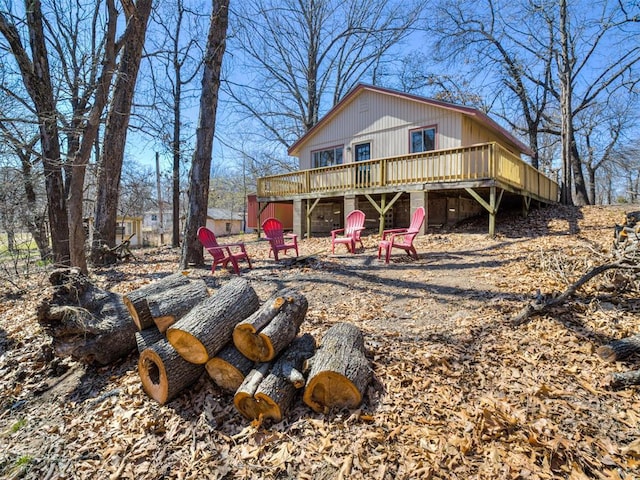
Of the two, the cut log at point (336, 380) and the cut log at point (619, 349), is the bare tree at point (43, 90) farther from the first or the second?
the cut log at point (619, 349)

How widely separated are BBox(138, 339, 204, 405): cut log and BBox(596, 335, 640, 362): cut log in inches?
137

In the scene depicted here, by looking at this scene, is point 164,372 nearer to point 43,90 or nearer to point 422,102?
point 43,90

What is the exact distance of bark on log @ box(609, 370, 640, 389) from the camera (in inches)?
92.3

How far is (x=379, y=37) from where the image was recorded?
64.0ft

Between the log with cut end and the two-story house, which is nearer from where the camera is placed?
the log with cut end

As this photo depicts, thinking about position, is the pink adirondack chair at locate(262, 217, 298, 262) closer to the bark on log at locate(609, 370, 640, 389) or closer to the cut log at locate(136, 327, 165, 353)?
the cut log at locate(136, 327, 165, 353)

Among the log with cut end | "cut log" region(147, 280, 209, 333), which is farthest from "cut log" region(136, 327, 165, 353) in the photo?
the log with cut end

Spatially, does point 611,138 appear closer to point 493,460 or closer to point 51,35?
point 493,460

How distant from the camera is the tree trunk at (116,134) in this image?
19.9 feet

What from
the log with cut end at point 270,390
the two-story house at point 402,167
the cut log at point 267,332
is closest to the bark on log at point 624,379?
the log with cut end at point 270,390

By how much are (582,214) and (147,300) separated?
41.3ft

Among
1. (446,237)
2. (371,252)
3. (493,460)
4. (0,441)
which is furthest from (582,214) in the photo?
(0,441)

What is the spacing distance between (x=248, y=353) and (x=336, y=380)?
2.66ft

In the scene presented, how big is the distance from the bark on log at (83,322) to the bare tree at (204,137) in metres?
3.03
